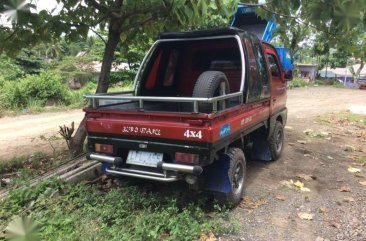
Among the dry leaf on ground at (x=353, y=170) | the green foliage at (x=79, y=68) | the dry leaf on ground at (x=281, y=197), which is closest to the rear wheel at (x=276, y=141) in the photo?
the dry leaf on ground at (x=353, y=170)

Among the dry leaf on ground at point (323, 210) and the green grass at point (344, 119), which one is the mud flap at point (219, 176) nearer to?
the dry leaf on ground at point (323, 210)

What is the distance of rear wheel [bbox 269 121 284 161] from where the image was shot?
20.5 ft

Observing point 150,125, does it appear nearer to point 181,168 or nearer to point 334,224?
point 181,168

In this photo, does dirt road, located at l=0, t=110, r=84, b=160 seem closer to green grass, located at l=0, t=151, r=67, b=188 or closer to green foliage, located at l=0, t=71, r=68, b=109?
green grass, located at l=0, t=151, r=67, b=188

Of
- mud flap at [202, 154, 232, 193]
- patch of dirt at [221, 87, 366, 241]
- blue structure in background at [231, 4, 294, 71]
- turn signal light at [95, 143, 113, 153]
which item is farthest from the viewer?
blue structure in background at [231, 4, 294, 71]

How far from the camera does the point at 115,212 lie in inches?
159

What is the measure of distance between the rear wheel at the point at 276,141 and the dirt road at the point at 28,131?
437 cm

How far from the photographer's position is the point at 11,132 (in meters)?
10.0

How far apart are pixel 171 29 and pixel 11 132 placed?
598 cm

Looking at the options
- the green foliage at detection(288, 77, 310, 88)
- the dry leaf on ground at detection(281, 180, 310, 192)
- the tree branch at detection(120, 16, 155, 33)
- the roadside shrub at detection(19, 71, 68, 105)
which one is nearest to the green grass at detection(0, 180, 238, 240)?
the dry leaf on ground at detection(281, 180, 310, 192)

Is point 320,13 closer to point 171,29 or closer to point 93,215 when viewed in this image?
point 93,215

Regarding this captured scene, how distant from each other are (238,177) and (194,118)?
1315 millimetres

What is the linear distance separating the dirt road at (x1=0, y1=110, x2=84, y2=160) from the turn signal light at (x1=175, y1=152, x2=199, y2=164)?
4.48 metres

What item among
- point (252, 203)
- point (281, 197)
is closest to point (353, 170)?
point (281, 197)
